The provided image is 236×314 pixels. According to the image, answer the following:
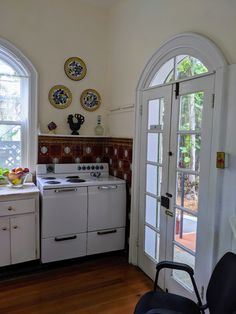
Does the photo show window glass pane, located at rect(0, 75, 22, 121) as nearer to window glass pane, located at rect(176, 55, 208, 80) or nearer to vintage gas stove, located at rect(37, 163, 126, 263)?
vintage gas stove, located at rect(37, 163, 126, 263)

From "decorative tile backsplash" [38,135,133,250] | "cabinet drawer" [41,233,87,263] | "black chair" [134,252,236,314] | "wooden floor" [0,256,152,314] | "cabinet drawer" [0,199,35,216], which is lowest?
"wooden floor" [0,256,152,314]

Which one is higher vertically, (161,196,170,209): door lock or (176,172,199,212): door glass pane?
(176,172,199,212): door glass pane

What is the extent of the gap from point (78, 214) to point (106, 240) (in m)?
0.49

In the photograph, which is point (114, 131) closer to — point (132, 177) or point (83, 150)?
point (83, 150)

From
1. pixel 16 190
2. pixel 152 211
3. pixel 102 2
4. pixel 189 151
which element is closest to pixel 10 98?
pixel 16 190

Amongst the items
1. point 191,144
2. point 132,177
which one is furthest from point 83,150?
point 191,144

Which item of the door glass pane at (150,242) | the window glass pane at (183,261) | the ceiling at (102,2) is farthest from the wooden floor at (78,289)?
the ceiling at (102,2)

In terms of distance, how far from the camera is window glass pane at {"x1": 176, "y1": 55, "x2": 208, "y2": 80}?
84.9 inches

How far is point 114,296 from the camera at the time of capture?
2.50 m

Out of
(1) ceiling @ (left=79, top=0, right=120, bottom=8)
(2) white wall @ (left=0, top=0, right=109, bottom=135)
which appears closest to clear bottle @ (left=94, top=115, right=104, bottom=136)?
(2) white wall @ (left=0, top=0, right=109, bottom=135)

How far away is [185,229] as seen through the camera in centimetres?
230

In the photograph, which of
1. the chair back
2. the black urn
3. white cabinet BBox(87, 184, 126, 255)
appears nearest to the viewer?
the chair back

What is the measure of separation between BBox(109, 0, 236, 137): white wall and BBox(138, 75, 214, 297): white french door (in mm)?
345

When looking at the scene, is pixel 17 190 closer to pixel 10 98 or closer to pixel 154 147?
pixel 10 98
